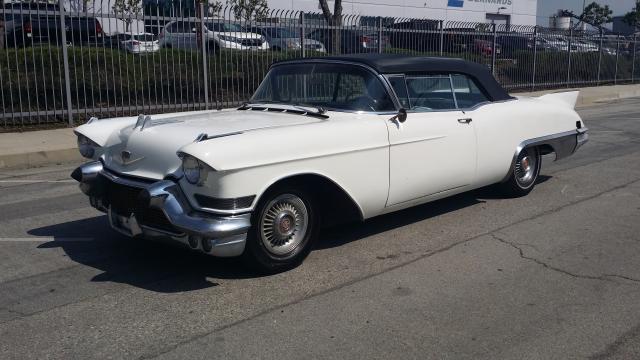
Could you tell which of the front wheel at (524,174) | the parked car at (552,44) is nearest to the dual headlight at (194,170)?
the front wheel at (524,174)

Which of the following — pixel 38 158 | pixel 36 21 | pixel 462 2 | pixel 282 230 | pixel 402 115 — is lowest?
pixel 38 158

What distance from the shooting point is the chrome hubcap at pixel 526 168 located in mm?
7051

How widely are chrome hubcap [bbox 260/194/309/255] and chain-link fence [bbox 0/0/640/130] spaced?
29.4 feet

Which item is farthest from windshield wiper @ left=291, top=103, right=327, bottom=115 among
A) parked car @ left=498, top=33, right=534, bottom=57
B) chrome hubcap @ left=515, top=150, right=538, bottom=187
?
parked car @ left=498, top=33, right=534, bottom=57

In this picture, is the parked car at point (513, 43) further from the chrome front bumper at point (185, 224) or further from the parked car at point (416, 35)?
the chrome front bumper at point (185, 224)

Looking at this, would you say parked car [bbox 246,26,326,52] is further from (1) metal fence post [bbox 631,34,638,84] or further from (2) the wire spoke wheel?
(1) metal fence post [bbox 631,34,638,84]

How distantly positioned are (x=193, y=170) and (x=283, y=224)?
81 cm

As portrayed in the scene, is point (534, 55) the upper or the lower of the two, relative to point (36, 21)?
lower

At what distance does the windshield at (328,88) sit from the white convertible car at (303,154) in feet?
0.03

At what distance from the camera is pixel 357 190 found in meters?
5.07

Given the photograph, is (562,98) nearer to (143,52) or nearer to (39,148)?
(39,148)

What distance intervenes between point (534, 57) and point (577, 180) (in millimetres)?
15071

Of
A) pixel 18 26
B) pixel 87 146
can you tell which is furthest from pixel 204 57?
pixel 87 146

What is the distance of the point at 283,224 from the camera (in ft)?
15.6
